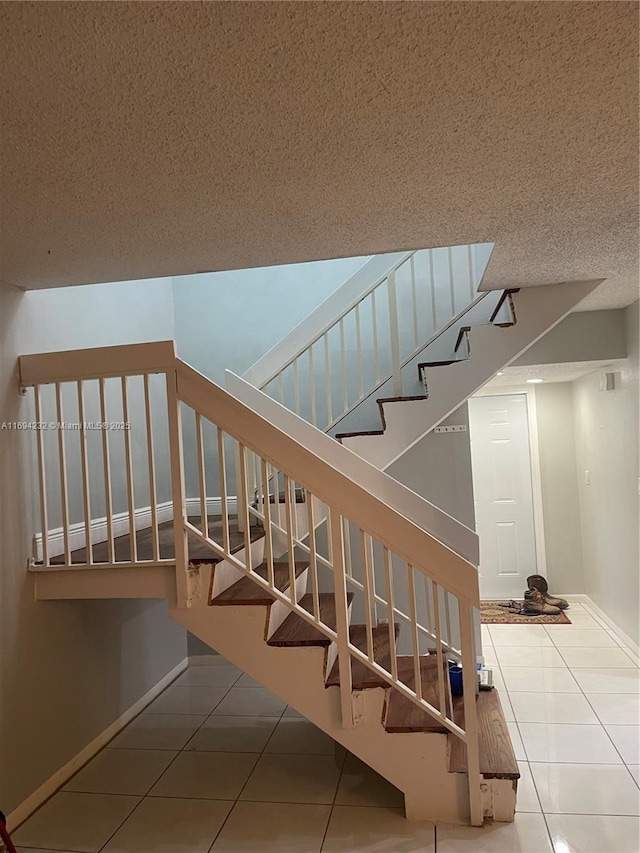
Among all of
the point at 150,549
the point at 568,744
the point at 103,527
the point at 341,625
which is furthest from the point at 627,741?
the point at 103,527

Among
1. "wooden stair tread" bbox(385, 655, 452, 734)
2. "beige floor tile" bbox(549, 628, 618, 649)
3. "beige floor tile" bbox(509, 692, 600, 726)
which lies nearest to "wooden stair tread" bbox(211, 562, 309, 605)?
"wooden stair tread" bbox(385, 655, 452, 734)

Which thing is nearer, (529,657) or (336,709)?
(336,709)

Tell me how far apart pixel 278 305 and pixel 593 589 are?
12.6ft

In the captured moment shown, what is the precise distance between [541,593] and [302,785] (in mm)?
3621

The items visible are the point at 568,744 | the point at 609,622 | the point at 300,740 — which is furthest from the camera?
the point at 609,622

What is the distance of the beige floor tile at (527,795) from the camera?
2.50m

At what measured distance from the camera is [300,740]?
326 centimetres

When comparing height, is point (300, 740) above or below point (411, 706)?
below

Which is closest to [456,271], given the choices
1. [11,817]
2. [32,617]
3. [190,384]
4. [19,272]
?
[190,384]

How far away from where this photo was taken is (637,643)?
13.9 ft

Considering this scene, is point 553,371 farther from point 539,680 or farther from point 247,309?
point 247,309

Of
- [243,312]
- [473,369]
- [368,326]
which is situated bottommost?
[473,369]

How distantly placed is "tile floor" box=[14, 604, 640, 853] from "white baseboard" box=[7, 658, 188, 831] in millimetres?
39

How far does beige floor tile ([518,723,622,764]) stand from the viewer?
9.51 feet
